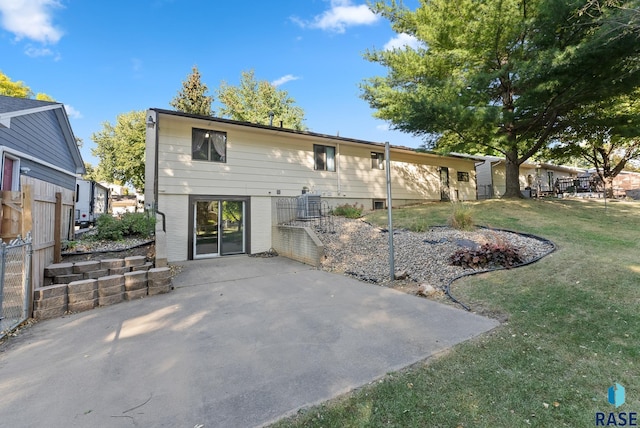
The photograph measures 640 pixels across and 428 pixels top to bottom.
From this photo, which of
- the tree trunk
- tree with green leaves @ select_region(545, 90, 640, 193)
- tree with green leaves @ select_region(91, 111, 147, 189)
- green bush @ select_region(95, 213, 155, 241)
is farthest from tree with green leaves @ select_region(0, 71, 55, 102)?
tree with green leaves @ select_region(545, 90, 640, 193)

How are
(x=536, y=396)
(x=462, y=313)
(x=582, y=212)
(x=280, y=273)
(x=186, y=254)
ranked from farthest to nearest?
(x=582, y=212) → (x=186, y=254) → (x=280, y=273) → (x=462, y=313) → (x=536, y=396)

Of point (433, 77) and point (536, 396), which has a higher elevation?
point (433, 77)

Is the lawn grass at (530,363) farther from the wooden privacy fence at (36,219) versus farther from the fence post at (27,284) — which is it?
the wooden privacy fence at (36,219)

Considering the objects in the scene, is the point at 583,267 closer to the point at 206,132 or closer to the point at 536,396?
the point at 536,396

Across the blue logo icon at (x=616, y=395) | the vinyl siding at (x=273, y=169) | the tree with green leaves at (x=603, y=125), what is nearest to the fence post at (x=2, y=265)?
the vinyl siding at (x=273, y=169)

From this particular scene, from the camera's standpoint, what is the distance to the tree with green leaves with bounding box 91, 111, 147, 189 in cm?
2542

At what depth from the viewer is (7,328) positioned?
3.78m

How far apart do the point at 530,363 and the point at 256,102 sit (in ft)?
101

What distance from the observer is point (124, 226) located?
8.17 metres

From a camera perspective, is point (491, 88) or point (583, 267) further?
point (491, 88)

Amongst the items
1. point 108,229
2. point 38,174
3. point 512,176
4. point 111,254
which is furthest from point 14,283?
point 512,176

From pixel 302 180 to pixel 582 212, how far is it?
37.5 ft

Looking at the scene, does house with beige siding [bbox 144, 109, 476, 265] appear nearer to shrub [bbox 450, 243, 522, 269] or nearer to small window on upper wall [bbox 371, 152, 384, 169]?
small window on upper wall [bbox 371, 152, 384, 169]

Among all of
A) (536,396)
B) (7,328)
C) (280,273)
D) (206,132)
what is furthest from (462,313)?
(206,132)
